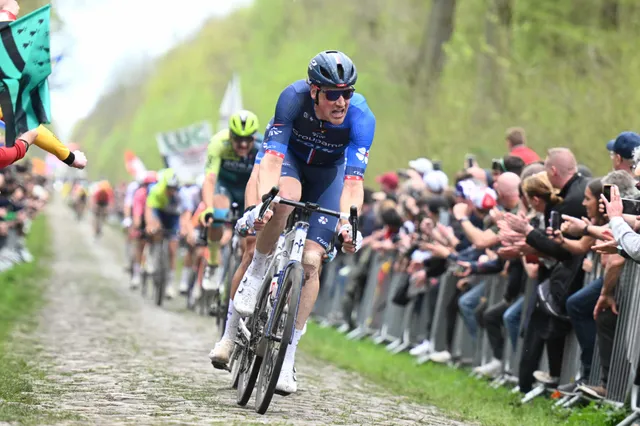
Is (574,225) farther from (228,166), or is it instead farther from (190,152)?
(190,152)

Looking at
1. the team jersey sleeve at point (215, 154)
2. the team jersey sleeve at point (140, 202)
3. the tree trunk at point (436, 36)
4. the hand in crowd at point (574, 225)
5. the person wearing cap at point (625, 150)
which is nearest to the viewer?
the hand in crowd at point (574, 225)

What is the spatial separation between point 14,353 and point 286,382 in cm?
430

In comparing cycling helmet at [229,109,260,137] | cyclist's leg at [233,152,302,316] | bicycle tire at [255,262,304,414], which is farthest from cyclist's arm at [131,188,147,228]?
bicycle tire at [255,262,304,414]

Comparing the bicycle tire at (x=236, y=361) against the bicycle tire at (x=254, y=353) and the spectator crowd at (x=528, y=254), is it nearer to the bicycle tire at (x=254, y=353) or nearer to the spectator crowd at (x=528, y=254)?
the bicycle tire at (x=254, y=353)

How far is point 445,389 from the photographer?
38.4 ft

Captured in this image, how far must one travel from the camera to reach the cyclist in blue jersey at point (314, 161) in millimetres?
8430

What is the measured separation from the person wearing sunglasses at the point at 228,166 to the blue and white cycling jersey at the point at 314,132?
4.03 metres

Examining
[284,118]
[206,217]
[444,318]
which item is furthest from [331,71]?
[444,318]

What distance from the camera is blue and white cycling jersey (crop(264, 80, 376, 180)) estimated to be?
8641 millimetres

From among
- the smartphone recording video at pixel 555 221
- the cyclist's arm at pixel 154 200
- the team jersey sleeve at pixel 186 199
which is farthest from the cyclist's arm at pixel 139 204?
the smartphone recording video at pixel 555 221

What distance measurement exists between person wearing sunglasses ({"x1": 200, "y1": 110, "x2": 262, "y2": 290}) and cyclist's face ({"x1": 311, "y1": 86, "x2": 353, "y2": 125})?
4.33 meters

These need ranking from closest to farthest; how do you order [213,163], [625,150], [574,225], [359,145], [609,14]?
[359,145] → [574,225] → [625,150] → [213,163] → [609,14]

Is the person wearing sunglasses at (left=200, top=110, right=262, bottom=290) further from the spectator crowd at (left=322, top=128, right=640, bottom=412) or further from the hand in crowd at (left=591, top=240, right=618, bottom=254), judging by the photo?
the hand in crowd at (left=591, top=240, right=618, bottom=254)

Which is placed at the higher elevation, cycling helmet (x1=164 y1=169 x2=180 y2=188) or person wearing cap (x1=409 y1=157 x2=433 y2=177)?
person wearing cap (x1=409 y1=157 x2=433 y2=177)
